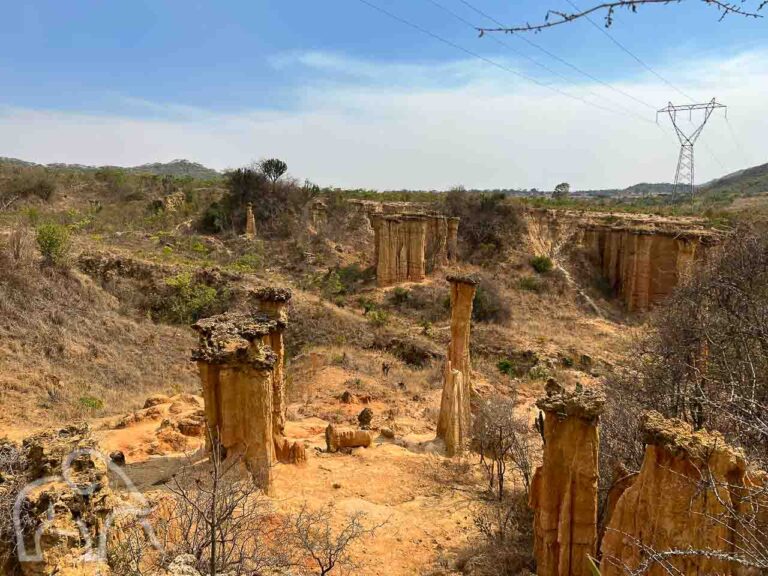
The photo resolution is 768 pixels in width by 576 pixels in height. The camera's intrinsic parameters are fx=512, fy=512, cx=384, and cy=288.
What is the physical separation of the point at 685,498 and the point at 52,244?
19.1 metres

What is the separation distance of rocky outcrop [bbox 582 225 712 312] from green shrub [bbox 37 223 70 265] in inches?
954

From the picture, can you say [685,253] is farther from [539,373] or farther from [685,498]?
[685,498]

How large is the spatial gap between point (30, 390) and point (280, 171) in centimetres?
2474

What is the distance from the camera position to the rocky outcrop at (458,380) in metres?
10.7

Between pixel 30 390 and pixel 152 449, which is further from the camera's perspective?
pixel 30 390

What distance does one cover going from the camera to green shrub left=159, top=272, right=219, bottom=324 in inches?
746

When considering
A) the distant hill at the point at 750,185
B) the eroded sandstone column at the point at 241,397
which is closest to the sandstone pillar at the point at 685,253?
the eroded sandstone column at the point at 241,397

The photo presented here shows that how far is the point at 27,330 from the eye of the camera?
14250 mm

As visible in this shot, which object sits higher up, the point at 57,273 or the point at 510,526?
the point at 57,273

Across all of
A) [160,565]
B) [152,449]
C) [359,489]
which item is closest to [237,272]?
[152,449]

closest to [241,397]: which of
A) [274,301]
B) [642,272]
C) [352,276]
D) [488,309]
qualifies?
[274,301]

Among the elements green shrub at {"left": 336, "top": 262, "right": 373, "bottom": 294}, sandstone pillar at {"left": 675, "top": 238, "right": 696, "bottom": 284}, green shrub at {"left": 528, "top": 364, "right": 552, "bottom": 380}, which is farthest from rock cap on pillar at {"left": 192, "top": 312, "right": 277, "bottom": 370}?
sandstone pillar at {"left": 675, "top": 238, "right": 696, "bottom": 284}

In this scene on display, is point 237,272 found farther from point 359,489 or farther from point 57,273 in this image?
point 359,489

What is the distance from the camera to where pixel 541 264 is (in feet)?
92.5
